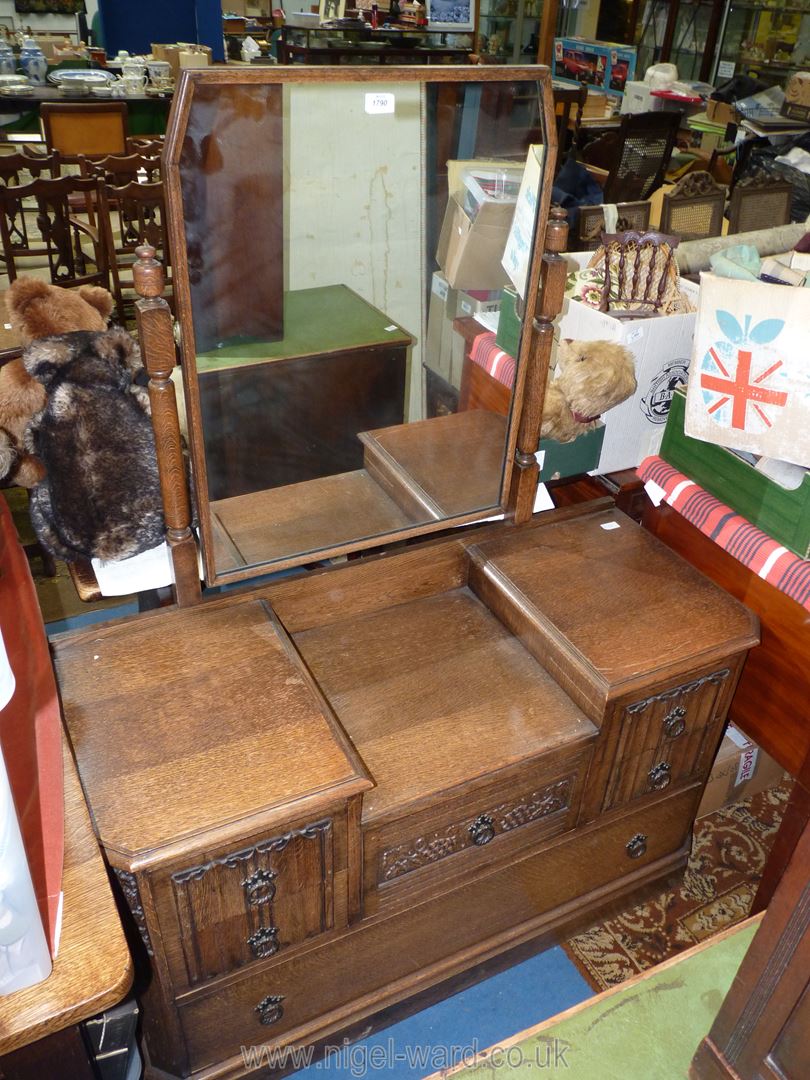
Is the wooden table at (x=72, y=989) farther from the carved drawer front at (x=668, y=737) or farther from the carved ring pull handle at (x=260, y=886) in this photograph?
the carved drawer front at (x=668, y=737)

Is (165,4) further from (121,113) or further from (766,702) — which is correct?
(766,702)

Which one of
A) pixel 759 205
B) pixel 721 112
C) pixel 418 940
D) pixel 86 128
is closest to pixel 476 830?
pixel 418 940

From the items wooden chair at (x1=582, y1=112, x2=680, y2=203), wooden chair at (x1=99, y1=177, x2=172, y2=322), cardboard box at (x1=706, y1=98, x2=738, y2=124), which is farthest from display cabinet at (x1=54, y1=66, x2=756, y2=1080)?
cardboard box at (x1=706, y1=98, x2=738, y2=124)

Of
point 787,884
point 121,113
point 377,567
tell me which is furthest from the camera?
point 121,113

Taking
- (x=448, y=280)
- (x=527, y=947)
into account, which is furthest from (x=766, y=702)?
(x=448, y=280)

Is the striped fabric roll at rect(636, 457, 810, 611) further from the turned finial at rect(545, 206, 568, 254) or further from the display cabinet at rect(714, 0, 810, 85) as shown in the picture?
the display cabinet at rect(714, 0, 810, 85)

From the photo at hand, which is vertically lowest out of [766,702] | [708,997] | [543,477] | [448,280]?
[708,997]

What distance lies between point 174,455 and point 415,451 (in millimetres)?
446

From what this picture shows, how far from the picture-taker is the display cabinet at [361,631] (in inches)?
42.9

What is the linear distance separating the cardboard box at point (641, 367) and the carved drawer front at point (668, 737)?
1.82 ft

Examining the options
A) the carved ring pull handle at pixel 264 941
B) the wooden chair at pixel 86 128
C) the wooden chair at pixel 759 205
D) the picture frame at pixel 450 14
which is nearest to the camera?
the carved ring pull handle at pixel 264 941

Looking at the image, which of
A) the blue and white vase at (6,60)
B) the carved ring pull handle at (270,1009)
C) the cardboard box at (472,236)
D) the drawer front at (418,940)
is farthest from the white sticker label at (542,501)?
the blue and white vase at (6,60)

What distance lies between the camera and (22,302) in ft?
4.97

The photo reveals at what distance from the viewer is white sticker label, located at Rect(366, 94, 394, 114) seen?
1.12 m
